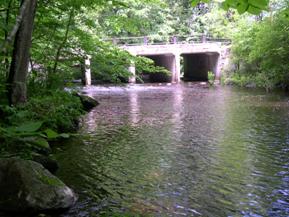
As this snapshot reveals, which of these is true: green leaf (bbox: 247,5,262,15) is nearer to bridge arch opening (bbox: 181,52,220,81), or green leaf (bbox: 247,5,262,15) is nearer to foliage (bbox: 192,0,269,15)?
foliage (bbox: 192,0,269,15)

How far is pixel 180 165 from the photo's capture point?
25.1ft

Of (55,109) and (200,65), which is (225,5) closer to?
(55,109)

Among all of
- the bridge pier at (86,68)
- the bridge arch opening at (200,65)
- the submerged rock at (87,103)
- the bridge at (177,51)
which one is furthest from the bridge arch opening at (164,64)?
the submerged rock at (87,103)

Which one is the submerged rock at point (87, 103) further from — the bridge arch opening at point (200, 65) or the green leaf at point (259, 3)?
the bridge arch opening at point (200, 65)

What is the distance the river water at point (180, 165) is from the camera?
548cm

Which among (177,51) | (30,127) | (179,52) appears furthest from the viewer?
(179,52)

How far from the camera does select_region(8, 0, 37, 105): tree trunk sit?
769 cm

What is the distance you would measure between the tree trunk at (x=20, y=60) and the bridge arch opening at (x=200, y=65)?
27829 millimetres

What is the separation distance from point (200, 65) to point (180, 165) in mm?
32925

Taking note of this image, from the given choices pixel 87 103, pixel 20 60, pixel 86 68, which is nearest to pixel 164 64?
pixel 87 103

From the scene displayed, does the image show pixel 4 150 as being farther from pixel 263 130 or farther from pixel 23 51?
pixel 263 130

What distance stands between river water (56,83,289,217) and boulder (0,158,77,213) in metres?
0.31

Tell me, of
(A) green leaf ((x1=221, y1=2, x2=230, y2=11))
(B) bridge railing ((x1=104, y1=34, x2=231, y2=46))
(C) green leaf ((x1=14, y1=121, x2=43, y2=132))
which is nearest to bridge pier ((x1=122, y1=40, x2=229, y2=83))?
(B) bridge railing ((x1=104, y1=34, x2=231, y2=46))

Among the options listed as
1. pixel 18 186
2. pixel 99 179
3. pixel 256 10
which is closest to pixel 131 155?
pixel 99 179
